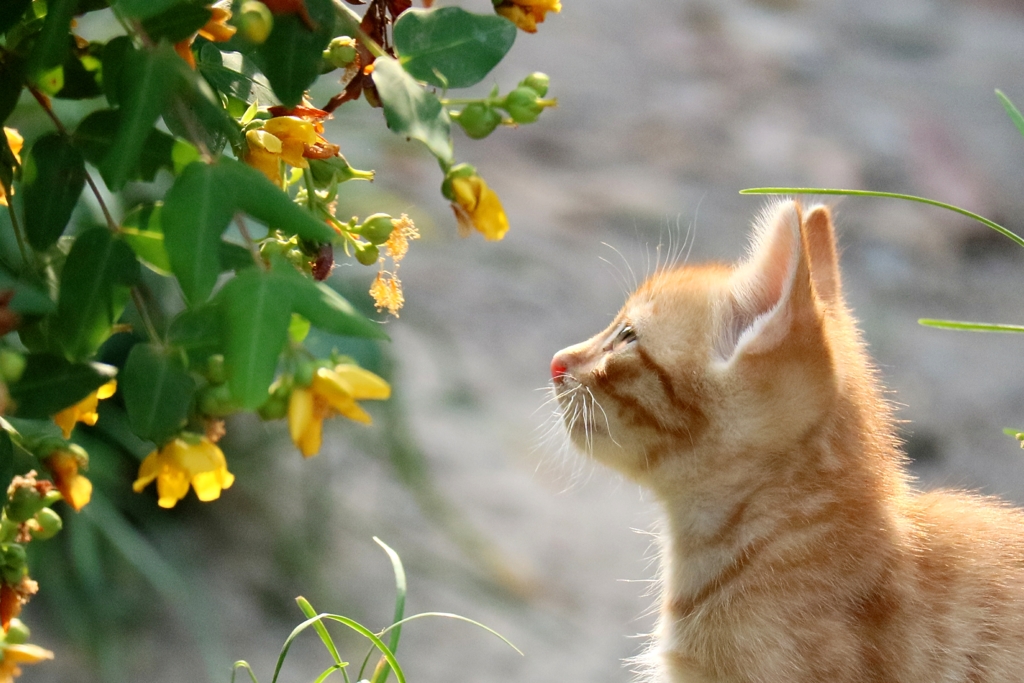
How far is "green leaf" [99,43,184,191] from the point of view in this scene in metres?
0.39

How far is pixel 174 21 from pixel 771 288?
46 cm

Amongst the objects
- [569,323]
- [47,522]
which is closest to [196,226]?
[47,522]

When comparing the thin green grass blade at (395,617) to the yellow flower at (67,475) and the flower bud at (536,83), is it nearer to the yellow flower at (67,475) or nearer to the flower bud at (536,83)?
the yellow flower at (67,475)

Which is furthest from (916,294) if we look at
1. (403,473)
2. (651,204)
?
(403,473)

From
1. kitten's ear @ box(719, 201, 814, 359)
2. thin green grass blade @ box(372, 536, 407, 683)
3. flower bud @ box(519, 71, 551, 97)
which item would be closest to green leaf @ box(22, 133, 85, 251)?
flower bud @ box(519, 71, 551, 97)

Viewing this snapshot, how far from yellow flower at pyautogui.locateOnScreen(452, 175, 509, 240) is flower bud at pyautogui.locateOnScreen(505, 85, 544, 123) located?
0.12ft

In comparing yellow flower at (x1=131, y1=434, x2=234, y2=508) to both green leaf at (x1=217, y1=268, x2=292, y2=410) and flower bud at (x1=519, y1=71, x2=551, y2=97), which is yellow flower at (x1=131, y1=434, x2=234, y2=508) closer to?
green leaf at (x1=217, y1=268, x2=292, y2=410)

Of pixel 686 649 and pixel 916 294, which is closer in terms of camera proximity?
pixel 686 649

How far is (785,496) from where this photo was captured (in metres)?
0.71

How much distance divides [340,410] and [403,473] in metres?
1.33

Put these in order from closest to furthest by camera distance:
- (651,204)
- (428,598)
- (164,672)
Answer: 1. (164,672)
2. (428,598)
3. (651,204)

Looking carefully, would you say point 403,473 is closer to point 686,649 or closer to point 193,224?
point 686,649

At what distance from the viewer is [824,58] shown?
3.13 m

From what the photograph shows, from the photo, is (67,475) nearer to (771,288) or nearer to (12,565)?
(12,565)
